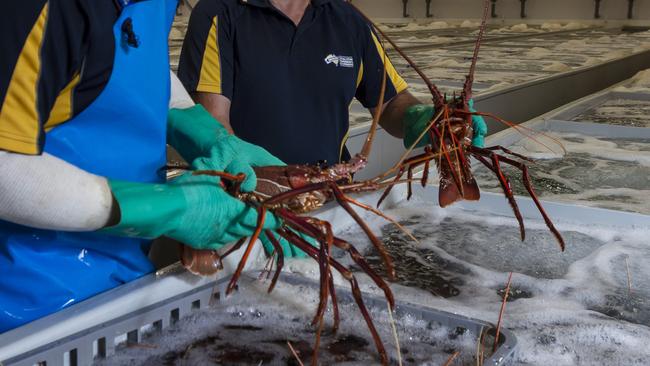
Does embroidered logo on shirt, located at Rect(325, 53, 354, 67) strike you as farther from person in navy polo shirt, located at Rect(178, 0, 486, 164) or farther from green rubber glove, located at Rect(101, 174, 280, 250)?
green rubber glove, located at Rect(101, 174, 280, 250)

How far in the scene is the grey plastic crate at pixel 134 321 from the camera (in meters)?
1.04

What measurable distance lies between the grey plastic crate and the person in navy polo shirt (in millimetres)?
708

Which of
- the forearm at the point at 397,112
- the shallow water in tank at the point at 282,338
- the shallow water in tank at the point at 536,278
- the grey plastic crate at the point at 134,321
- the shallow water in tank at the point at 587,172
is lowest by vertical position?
the shallow water in tank at the point at 587,172

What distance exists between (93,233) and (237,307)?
29 cm

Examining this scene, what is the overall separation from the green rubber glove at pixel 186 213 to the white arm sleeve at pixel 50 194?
0.03 meters

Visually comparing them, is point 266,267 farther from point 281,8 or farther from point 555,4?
point 555,4

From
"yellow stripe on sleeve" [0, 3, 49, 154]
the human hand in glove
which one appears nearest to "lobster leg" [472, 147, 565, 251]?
the human hand in glove

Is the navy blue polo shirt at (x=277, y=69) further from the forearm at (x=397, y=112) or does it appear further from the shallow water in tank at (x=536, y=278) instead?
the shallow water in tank at (x=536, y=278)

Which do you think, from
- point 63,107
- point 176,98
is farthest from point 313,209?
point 176,98

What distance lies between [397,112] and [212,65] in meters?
0.58

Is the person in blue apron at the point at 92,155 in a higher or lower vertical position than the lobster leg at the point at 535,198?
higher

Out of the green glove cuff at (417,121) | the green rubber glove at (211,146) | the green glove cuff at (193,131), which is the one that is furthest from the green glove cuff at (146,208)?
the green glove cuff at (417,121)

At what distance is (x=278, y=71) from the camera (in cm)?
194

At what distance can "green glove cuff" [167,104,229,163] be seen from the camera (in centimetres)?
145
